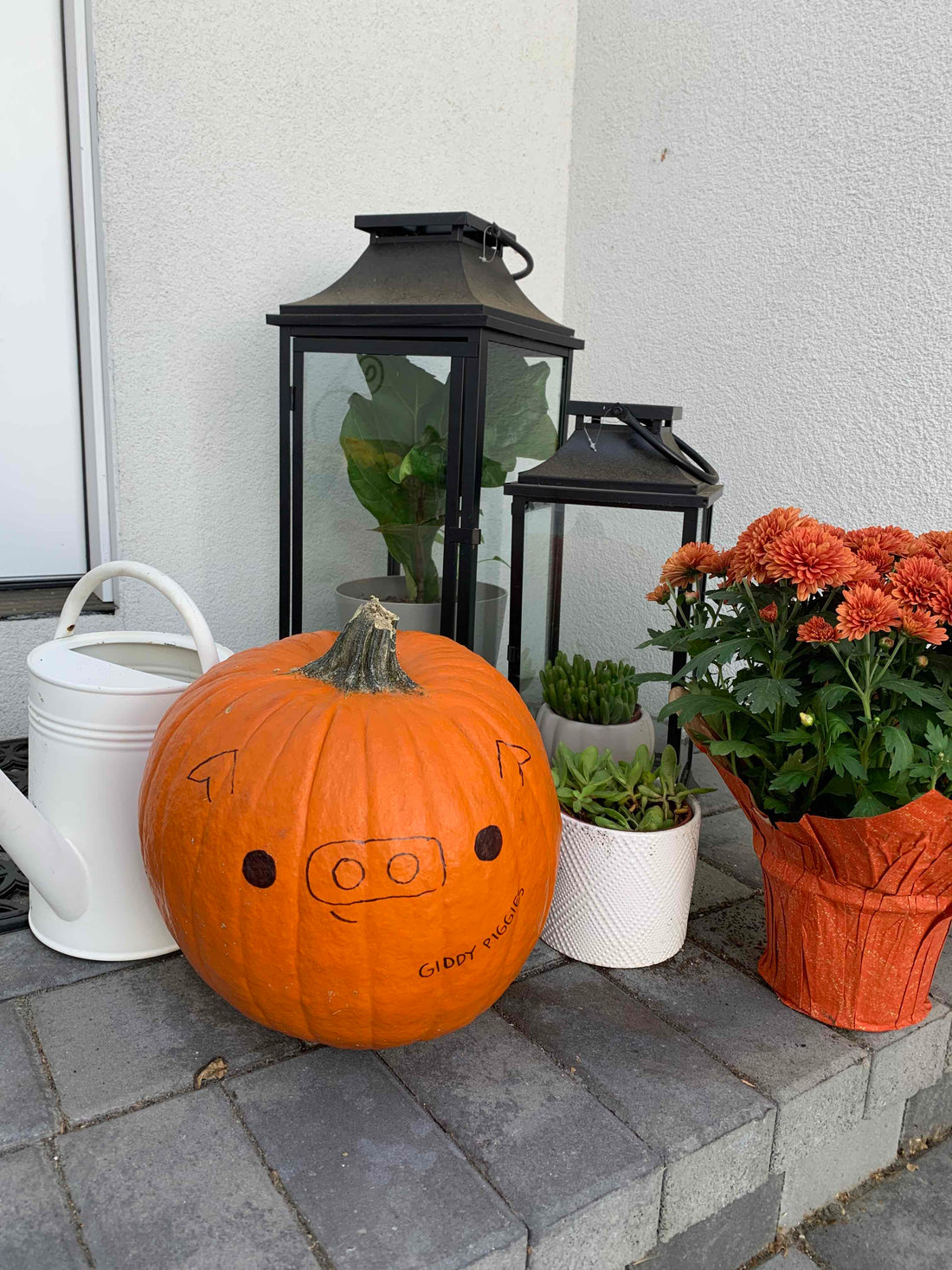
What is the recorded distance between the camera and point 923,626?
1.11 m

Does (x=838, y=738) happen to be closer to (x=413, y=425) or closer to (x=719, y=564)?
(x=719, y=564)

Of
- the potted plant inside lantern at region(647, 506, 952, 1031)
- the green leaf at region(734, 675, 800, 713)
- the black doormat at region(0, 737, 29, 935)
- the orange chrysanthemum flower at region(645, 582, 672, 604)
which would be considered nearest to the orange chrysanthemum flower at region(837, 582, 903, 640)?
the potted plant inside lantern at region(647, 506, 952, 1031)

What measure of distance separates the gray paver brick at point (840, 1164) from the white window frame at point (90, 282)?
5.91ft

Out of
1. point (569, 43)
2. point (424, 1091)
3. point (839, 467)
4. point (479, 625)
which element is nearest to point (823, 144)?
point (839, 467)

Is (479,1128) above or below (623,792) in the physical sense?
below

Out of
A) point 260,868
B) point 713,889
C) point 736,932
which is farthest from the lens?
point 713,889

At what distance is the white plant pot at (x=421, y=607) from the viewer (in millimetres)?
1905

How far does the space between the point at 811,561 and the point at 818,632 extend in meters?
0.09

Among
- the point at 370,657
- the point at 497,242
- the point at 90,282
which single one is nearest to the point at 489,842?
the point at 370,657

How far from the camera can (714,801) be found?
2.04 metres

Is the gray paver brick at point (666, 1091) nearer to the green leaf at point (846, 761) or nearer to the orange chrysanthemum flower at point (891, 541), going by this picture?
the green leaf at point (846, 761)

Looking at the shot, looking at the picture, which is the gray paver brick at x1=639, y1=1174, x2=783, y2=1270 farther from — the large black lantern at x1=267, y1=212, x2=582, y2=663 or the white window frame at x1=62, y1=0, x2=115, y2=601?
the white window frame at x1=62, y1=0, x2=115, y2=601

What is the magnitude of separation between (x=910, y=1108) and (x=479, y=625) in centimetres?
110

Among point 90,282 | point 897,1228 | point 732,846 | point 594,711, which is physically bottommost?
point 897,1228
